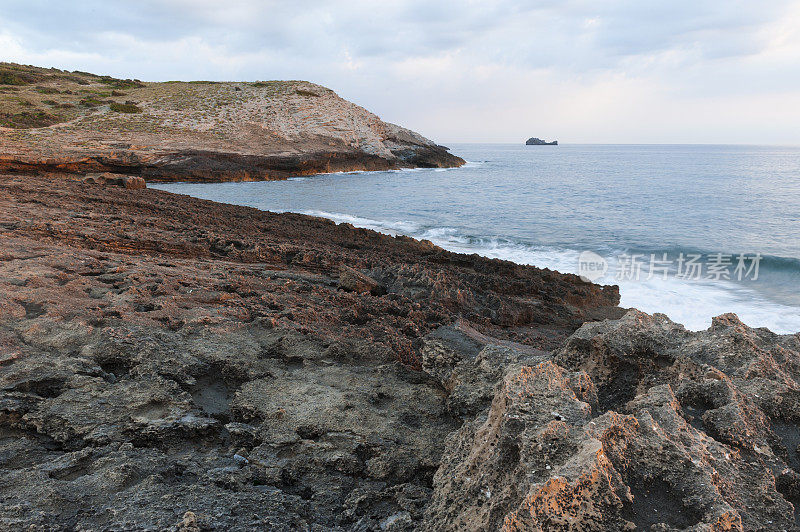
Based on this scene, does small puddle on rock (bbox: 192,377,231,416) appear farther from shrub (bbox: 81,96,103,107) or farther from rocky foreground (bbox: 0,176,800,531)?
shrub (bbox: 81,96,103,107)

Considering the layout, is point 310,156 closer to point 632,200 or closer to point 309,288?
point 632,200

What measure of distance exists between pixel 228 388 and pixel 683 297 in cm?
1214

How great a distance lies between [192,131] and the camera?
127 ft

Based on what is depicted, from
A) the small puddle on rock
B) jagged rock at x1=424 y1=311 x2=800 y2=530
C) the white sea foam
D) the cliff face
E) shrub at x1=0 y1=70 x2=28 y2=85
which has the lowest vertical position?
the white sea foam

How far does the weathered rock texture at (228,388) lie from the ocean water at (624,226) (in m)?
8.27

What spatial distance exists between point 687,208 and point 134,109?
4511 cm

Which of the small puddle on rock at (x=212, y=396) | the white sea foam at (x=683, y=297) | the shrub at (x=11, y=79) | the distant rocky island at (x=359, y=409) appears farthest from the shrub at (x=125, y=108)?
the small puddle on rock at (x=212, y=396)

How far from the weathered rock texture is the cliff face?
972 inches

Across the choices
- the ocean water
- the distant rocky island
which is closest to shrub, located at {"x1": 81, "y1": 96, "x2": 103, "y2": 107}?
the ocean water

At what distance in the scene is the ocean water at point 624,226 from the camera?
40.7ft

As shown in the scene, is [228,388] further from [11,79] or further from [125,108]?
[11,79]

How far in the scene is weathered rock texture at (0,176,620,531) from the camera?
2305 mm

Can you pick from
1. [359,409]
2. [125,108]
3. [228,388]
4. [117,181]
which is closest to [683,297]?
[359,409]

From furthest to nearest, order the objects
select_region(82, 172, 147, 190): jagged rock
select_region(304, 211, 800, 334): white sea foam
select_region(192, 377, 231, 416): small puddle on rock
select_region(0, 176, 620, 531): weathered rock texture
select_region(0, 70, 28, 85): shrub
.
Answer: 1. select_region(0, 70, 28, 85): shrub
2. select_region(82, 172, 147, 190): jagged rock
3. select_region(304, 211, 800, 334): white sea foam
4. select_region(192, 377, 231, 416): small puddle on rock
5. select_region(0, 176, 620, 531): weathered rock texture
